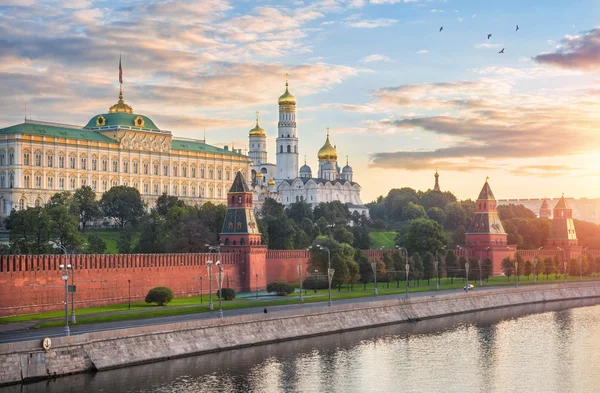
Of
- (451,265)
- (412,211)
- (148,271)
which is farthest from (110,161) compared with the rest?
(148,271)

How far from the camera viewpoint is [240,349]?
164ft

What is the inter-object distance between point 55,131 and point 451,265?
57413 millimetres

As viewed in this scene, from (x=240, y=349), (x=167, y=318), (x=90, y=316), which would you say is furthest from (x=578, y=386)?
(x=90, y=316)

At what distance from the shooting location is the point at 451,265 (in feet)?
315

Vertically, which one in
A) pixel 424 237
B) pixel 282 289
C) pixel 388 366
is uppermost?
pixel 424 237

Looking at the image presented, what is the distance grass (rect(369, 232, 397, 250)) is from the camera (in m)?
137

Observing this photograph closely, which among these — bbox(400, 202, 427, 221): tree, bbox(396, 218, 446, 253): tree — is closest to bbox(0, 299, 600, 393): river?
bbox(396, 218, 446, 253): tree

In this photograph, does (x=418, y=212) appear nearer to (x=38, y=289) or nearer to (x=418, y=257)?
(x=418, y=257)

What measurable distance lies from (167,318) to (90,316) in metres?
4.07

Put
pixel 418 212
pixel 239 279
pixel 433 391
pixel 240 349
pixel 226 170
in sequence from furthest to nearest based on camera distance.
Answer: pixel 418 212 < pixel 226 170 < pixel 239 279 < pixel 240 349 < pixel 433 391

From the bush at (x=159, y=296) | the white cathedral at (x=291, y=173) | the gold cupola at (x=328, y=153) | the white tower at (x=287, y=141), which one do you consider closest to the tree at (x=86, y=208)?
the bush at (x=159, y=296)

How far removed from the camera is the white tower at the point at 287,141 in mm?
182500

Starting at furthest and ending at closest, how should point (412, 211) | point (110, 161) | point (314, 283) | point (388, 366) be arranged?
1. point (412, 211)
2. point (110, 161)
3. point (314, 283)
4. point (388, 366)

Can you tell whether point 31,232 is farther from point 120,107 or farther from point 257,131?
point 257,131
